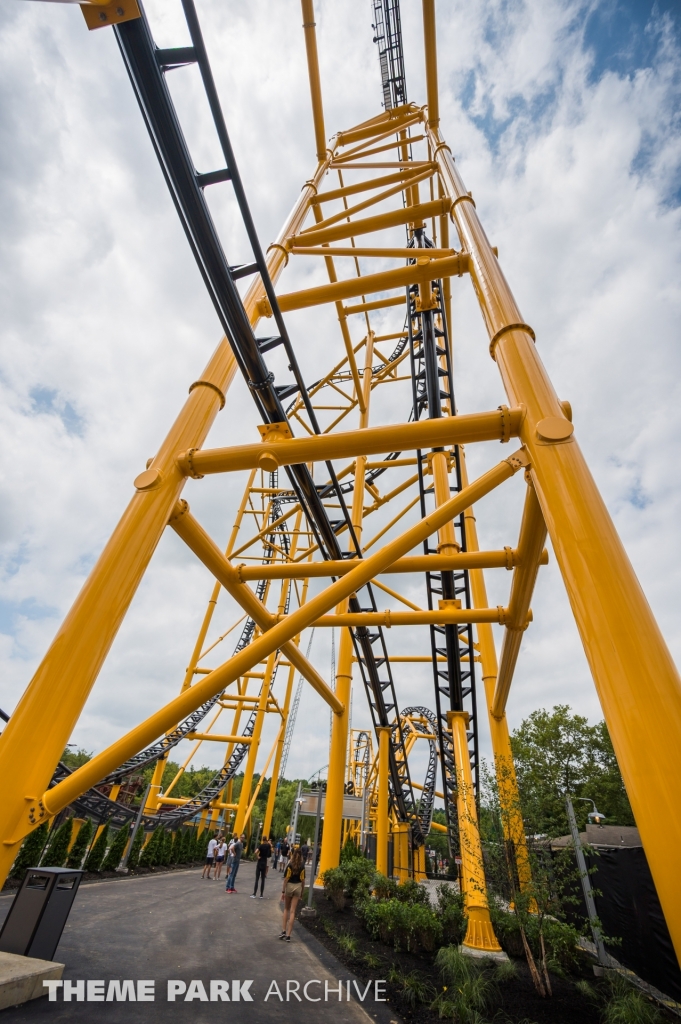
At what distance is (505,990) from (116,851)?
10315 millimetres

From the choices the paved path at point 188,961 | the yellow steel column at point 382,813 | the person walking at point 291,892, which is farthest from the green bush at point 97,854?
the person walking at point 291,892

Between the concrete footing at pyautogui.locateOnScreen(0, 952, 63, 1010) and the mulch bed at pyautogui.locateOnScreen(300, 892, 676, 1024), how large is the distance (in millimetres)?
3000

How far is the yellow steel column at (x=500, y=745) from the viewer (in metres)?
5.77

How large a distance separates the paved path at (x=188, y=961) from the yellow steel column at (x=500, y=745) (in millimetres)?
2183

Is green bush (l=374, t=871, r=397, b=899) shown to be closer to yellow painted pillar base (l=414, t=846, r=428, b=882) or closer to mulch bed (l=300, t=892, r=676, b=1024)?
mulch bed (l=300, t=892, r=676, b=1024)

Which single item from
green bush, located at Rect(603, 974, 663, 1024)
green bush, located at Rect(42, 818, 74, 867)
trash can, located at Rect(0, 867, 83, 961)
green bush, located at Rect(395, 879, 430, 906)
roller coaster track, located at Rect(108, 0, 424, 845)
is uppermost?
roller coaster track, located at Rect(108, 0, 424, 845)

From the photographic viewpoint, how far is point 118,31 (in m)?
2.44

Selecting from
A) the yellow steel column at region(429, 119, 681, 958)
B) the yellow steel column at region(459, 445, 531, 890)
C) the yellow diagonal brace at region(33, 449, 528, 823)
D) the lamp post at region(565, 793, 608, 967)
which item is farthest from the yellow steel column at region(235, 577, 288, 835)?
the yellow steel column at region(429, 119, 681, 958)

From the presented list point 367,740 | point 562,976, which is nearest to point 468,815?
point 562,976

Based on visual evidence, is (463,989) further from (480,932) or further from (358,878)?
(358,878)

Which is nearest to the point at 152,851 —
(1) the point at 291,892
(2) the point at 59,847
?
(2) the point at 59,847

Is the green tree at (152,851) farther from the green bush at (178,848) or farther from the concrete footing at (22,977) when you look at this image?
the concrete footing at (22,977)

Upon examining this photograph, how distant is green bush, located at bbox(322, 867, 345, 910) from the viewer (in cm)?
855

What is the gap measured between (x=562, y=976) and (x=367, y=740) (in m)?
27.9
